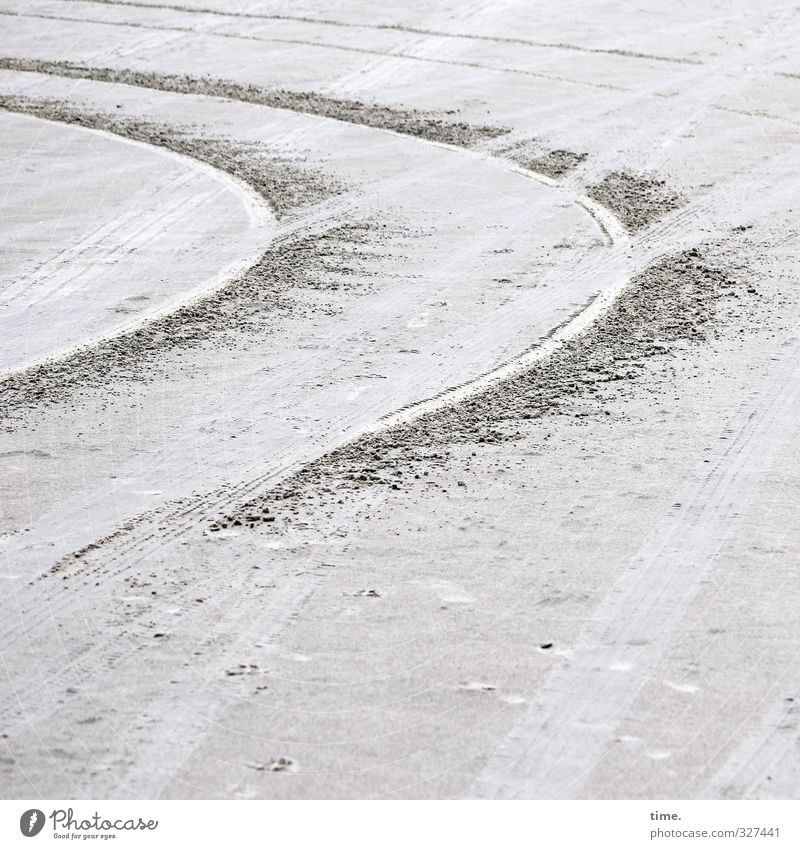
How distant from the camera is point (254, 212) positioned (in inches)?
447

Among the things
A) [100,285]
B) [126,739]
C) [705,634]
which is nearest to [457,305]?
[100,285]

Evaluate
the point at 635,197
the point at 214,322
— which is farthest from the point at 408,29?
the point at 214,322

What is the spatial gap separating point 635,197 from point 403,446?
5.33 metres

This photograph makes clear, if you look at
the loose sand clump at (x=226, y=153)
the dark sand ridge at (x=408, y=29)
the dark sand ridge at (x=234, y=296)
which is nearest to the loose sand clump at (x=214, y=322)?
the dark sand ridge at (x=234, y=296)

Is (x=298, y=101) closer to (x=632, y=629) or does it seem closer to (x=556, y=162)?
(x=556, y=162)

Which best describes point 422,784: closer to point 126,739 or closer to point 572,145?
point 126,739

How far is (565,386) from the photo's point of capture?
8.05 m

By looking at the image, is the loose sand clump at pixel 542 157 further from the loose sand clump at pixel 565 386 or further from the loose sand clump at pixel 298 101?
the loose sand clump at pixel 565 386

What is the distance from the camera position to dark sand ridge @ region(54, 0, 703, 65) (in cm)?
1661

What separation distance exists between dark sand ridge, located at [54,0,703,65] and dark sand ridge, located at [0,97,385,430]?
5.63 m

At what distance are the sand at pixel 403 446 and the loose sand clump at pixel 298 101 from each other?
0.14 meters

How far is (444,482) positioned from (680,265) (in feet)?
13.3

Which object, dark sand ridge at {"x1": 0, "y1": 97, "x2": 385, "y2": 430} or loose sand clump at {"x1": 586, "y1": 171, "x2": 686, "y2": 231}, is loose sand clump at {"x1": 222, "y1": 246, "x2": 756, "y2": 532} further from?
dark sand ridge at {"x1": 0, "y1": 97, "x2": 385, "y2": 430}

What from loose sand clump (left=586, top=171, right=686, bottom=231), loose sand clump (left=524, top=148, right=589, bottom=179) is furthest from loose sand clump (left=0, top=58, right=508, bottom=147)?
loose sand clump (left=586, top=171, right=686, bottom=231)
